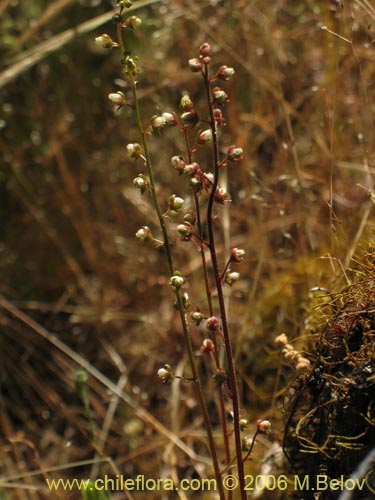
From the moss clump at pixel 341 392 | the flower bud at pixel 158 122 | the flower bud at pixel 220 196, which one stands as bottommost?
the moss clump at pixel 341 392

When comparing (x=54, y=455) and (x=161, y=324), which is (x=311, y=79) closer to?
(x=161, y=324)

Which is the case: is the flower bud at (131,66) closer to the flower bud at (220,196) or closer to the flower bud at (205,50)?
the flower bud at (205,50)

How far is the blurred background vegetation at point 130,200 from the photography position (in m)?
1.87

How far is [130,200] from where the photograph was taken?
2320 mm

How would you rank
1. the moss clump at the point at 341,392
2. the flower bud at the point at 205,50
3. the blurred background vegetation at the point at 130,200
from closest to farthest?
1. the flower bud at the point at 205,50
2. the moss clump at the point at 341,392
3. the blurred background vegetation at the point at 130,200

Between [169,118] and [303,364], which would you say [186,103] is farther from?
[303,364]

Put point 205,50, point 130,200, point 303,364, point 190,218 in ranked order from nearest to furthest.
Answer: point 205,50 → point 190,218 → point 303,364 → point 130,200

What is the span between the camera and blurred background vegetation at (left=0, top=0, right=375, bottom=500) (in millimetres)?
1873

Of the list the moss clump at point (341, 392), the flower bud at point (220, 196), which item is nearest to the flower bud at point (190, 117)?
the flower bud at point (220, 196)

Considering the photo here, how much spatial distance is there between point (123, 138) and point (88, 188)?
25cm

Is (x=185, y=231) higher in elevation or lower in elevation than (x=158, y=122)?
lower

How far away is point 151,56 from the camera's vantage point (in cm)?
226

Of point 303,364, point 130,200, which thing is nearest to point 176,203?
point 303,364

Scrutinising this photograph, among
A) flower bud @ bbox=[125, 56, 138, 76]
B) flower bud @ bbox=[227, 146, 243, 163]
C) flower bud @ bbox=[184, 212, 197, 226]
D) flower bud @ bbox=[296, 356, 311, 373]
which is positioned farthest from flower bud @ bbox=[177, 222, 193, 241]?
flower bud @ bbox=[296, 356, 311, 373]
